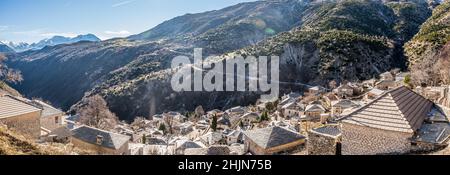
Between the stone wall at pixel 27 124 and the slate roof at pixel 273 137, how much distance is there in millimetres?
12048

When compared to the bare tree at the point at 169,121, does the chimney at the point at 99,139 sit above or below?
above

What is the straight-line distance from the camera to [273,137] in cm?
1923

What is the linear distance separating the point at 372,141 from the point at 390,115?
133 centimetres

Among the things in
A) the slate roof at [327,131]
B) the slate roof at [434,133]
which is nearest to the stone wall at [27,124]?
the slate roof at [327,131]

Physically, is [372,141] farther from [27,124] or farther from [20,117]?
[27,124]

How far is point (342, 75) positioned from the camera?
261 feet

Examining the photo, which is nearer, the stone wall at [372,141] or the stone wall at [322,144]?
the stone wall at [372,141]

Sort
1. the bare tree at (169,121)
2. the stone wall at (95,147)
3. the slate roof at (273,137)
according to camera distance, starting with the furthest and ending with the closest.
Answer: the bare tree at (169,121) → the stone wall at (95,147) → the slate roof at (273,137)

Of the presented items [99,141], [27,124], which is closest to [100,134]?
[99,141]

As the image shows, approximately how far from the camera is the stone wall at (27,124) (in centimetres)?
1716

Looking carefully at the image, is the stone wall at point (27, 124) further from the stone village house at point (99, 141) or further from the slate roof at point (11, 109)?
the stone village house at point (99, 141)

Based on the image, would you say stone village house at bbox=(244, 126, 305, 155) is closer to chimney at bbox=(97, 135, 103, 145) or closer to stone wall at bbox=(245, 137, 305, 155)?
stone wall at bbox=(245, 137, 305, 155)
